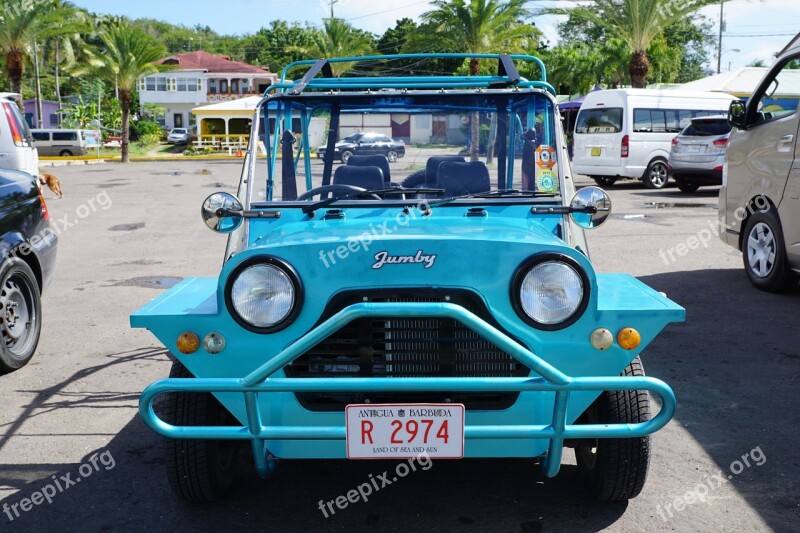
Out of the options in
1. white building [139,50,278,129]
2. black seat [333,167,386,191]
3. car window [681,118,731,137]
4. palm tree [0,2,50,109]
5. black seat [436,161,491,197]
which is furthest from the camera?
white building [139,50,278,129]

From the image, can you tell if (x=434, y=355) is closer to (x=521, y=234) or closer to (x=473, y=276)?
(x=473, y=276)

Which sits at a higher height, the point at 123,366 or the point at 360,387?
the point at 360,387

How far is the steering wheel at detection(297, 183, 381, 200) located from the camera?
4223 mm

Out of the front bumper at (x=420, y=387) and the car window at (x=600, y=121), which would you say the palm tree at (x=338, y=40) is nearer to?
the car window at (x=600, y=121)

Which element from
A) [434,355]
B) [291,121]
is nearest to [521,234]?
[434,355]

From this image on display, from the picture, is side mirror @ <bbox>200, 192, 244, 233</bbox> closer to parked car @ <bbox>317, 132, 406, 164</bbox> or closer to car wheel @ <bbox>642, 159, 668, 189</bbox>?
parked car @ <bbox>317, 132, 406, 164</bbox>

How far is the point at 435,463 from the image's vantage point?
13.6ft

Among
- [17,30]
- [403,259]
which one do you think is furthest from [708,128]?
[17,30]

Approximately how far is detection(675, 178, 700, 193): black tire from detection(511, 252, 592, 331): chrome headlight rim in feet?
53.5

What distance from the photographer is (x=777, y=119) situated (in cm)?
775

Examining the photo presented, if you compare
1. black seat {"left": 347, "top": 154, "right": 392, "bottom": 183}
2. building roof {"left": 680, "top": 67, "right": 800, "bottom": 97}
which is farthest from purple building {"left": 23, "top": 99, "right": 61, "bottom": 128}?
black seat {"left": 347, "top": 154, "right": 392, "bottom": 183}

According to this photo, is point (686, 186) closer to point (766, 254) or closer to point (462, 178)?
point (766, 254)

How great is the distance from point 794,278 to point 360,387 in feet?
21.1

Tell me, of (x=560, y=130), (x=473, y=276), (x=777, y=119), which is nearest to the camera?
(x=473, y=276)
